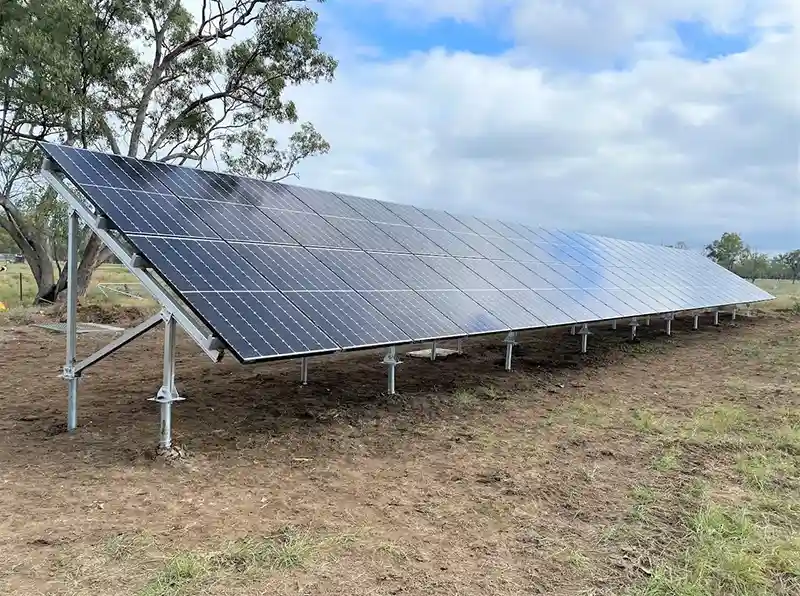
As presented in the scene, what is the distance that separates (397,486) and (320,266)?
4.04 meters

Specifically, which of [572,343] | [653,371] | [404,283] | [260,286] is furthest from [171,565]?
[572,343]

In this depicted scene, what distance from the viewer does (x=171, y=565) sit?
15.5ft

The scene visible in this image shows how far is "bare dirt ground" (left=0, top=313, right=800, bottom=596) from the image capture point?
483 cm

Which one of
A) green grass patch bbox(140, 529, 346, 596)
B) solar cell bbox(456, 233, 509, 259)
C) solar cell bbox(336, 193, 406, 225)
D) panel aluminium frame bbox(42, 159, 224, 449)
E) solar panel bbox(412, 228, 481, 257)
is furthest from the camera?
solar cell bbox(456, 233, 509, 259)

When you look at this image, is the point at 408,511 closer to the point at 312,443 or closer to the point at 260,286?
the point at 312,443

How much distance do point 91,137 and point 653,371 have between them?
2064 centimetres

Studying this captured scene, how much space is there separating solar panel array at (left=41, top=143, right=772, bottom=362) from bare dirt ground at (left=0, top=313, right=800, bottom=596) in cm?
150

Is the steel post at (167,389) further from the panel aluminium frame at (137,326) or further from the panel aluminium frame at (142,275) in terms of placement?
the panel aluminium frame at (142,275)

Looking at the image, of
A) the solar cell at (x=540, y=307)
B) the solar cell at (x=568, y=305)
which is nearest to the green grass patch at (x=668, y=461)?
the solar cell at (x=540, y=307)

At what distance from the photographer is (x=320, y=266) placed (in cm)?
962

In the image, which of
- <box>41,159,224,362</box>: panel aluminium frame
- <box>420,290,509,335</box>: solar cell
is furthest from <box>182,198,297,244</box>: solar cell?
<box>420,290,509,335</box>: solar cell

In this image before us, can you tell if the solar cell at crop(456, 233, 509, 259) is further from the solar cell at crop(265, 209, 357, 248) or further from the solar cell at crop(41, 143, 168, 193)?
the solar cell at crop(41, 143, 168, 193)

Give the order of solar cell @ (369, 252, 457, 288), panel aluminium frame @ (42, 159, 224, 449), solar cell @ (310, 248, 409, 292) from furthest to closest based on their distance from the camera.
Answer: solar cell @ (369, 252, 457, 288) < solar cell @ (310, 248, 409, 292) < panel aluminium frame @ (42, 159, 224, 449)

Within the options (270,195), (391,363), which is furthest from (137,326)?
(270,195)
